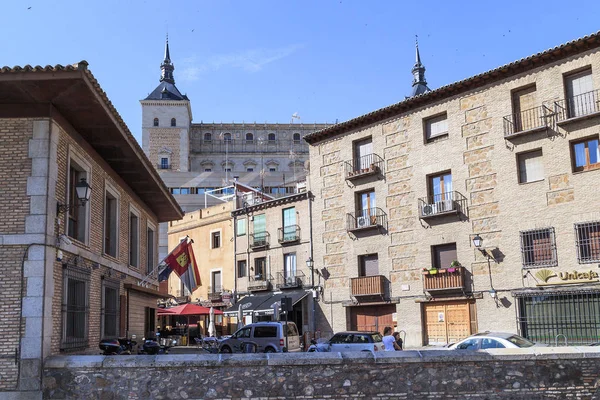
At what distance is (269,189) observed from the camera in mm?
87938

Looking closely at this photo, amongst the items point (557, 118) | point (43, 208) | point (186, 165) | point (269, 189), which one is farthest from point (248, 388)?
point (186, 165)

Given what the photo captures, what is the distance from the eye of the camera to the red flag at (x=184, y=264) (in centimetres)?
2319

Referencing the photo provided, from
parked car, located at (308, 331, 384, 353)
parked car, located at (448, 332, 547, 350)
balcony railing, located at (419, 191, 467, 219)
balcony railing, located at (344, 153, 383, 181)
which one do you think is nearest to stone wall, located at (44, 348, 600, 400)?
parked car, located at (448, 332, 547, 350)

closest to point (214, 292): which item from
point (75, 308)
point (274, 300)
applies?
point (274, 300)

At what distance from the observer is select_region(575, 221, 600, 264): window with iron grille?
982 inches

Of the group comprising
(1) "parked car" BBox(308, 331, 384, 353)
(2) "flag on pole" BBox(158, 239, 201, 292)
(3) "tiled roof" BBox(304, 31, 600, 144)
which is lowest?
(1) "parked car" BBox(308, 331, 384, 353)

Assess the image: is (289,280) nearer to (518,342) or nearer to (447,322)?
(447,322)

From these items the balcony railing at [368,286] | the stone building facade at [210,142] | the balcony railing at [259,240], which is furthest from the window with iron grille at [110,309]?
the stone building facade at [210,142]

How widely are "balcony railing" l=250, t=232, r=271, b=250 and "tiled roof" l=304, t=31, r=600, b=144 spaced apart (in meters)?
7.75

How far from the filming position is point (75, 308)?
49.0 ft

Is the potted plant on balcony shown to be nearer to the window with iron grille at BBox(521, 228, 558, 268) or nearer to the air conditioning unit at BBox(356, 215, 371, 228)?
the window with iron grille at BBox(521, 228, 558, 268)

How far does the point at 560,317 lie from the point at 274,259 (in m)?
19.2

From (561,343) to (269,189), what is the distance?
64557 mm

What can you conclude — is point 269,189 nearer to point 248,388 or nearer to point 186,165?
point 186,165
